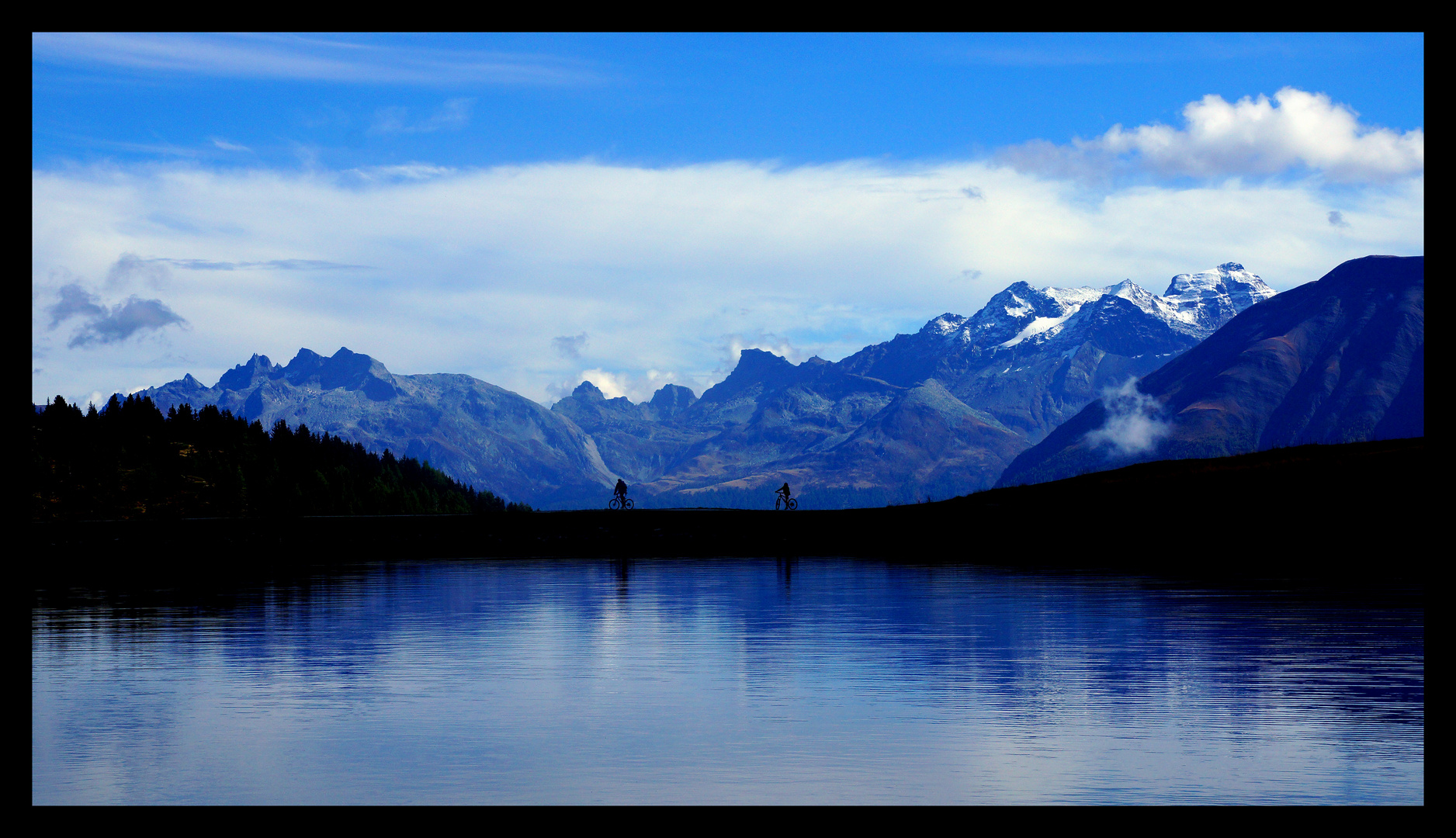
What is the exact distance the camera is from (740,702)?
24344mm

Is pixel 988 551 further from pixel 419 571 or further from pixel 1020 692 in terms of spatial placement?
pixel 1020 692

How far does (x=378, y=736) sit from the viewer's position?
21250mm

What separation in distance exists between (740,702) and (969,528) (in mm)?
76485

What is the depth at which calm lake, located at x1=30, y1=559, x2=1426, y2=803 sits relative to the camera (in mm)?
17969

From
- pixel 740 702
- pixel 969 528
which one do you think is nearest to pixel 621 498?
pixel 969 528

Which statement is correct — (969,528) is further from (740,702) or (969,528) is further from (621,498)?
(740,702)

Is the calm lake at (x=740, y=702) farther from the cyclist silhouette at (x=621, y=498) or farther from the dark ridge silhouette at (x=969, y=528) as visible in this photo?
the cyclist silhouette at (x=621, y=498)

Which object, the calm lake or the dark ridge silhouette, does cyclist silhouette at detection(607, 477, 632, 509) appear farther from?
the calm lake

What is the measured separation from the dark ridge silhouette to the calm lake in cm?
3557

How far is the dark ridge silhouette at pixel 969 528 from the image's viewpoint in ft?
267

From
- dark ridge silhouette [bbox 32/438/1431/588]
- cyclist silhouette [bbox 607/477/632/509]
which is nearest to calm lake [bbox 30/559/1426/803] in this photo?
dark ridge silhouette [bbox 32/438/1431/588]

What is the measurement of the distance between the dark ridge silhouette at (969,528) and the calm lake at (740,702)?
35565mm
